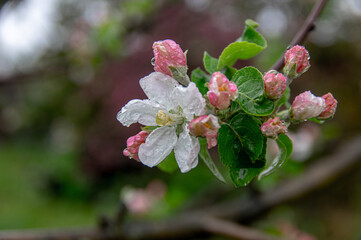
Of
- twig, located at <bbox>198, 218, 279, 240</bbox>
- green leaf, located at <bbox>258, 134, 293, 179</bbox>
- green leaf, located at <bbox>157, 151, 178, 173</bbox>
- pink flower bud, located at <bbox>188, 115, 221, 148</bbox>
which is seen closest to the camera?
pink flower bud, located at <bbox>188, 115, 221, 148</bbox>

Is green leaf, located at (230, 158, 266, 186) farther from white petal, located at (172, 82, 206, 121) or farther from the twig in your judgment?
the twig

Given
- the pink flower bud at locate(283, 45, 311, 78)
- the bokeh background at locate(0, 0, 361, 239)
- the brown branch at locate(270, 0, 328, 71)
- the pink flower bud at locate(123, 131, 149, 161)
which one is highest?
the pink flower bud at locate(123, 131, 149, 161)

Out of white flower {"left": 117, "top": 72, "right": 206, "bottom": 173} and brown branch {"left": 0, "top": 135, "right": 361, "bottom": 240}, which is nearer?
white flower {"left": 117, "top": 72, "right": 206, "bottom": 173}

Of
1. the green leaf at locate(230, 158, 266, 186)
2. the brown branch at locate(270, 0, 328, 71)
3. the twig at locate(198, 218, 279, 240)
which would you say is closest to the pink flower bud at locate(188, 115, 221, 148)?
the green leaf at locate(230, 158, 266, 186)

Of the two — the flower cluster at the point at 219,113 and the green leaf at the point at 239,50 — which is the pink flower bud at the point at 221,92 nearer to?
the flower cluster at the point at 219,113

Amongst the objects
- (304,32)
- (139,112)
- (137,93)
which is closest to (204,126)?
(139,112)

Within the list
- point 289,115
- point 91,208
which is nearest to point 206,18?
point 91,208

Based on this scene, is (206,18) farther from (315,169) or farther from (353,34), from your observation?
(315,169)
